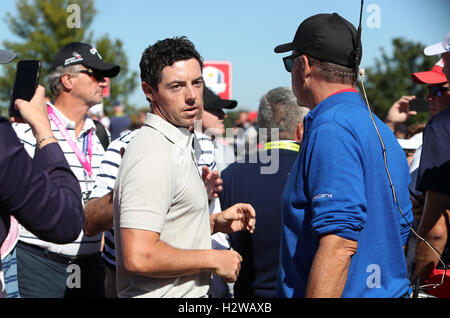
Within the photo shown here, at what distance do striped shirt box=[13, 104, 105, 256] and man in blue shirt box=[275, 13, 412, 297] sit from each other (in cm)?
198

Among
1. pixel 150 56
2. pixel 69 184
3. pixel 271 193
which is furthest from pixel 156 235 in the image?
pixel 271 193

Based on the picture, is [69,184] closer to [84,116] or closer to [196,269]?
[196,269]

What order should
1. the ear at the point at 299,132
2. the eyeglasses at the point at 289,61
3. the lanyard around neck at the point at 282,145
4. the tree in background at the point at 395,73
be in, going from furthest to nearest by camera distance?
the tree in background at the point at 395,73 < the ear at the point at 299,132 < the lanyard around neck at the point at 282,145 < the eyeglasses at the point at 289,61

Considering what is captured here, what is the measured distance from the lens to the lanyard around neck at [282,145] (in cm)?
371

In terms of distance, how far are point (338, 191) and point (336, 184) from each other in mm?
29

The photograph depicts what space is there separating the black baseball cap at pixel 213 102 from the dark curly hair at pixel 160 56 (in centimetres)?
350

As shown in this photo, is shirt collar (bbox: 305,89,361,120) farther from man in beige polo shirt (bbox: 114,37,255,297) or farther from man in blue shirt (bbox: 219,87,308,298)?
man in blue shirt (bbox: 219,87,308,298)

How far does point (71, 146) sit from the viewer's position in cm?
414

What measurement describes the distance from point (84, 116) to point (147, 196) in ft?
7.93

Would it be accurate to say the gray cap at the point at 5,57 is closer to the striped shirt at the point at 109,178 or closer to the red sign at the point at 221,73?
the striped shirt at the point at 109,178

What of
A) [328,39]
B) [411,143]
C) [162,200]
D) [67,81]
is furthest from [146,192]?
[411,143]

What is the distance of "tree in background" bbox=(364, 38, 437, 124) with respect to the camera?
34.3 m

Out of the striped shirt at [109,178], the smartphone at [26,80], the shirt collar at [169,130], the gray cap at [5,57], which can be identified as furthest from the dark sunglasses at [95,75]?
the gray cap at [5,57]

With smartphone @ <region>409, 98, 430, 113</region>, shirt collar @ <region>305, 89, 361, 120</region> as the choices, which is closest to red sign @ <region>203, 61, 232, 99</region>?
smartphone @ <region>409, 98, 430, 113</region>
